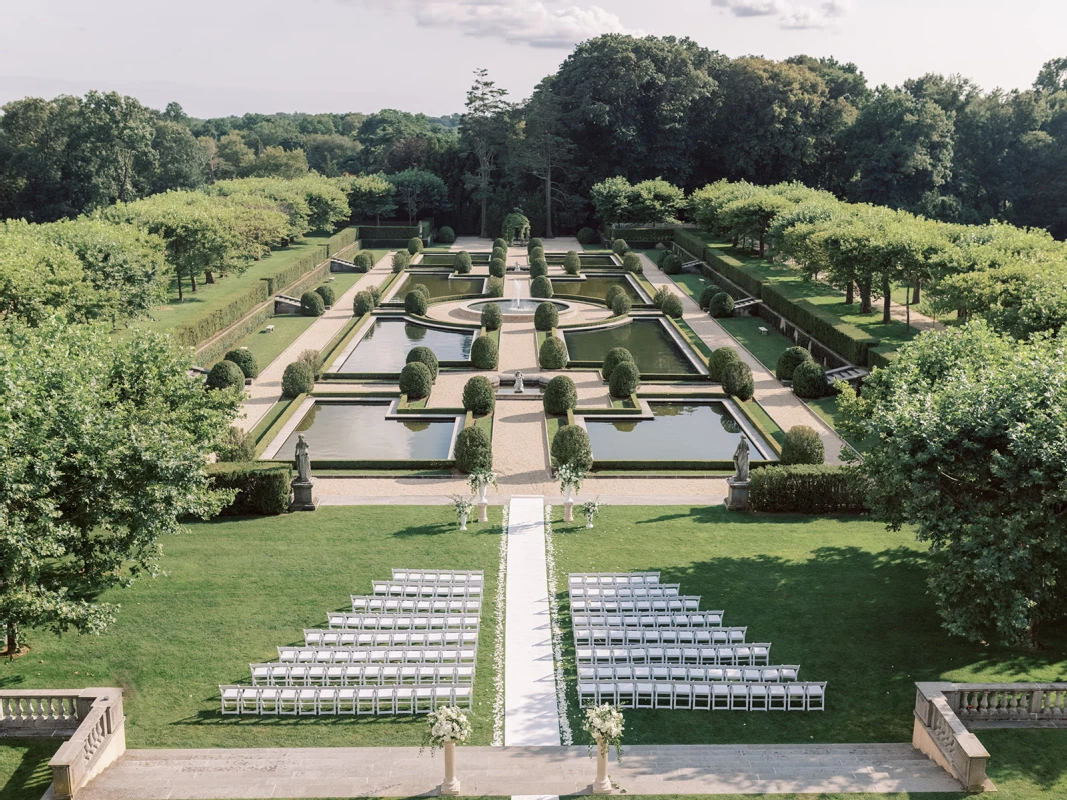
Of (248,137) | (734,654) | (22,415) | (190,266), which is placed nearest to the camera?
(22,415)

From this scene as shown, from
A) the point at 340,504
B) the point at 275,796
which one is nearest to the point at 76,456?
the point at 275,796

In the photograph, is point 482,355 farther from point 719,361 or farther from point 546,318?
point 719,361

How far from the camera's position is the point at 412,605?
64.5ft

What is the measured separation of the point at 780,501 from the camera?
1044 inches

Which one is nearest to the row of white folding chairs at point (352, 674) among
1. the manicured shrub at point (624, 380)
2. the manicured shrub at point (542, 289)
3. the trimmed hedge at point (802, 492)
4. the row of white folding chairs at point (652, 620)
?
the row of white folding chairs at point (652, 620)

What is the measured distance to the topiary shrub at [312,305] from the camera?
5616 centimetres

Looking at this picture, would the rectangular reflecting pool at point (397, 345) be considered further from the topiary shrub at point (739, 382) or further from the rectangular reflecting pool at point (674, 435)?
the topiary shrub at point (739, 382)

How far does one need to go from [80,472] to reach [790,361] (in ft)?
103

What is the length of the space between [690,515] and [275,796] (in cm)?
1539

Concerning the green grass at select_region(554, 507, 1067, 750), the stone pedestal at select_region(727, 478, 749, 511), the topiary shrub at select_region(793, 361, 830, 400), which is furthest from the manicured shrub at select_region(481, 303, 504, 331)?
the stone pedestal at select_region(727, 478, 749, 511)

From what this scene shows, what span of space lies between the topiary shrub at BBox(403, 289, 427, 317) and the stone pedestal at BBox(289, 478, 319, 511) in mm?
30107

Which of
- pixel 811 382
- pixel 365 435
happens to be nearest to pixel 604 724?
pixel 365 435

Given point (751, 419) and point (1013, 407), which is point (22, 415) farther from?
point (751, 419)

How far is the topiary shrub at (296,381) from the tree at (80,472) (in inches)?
701
